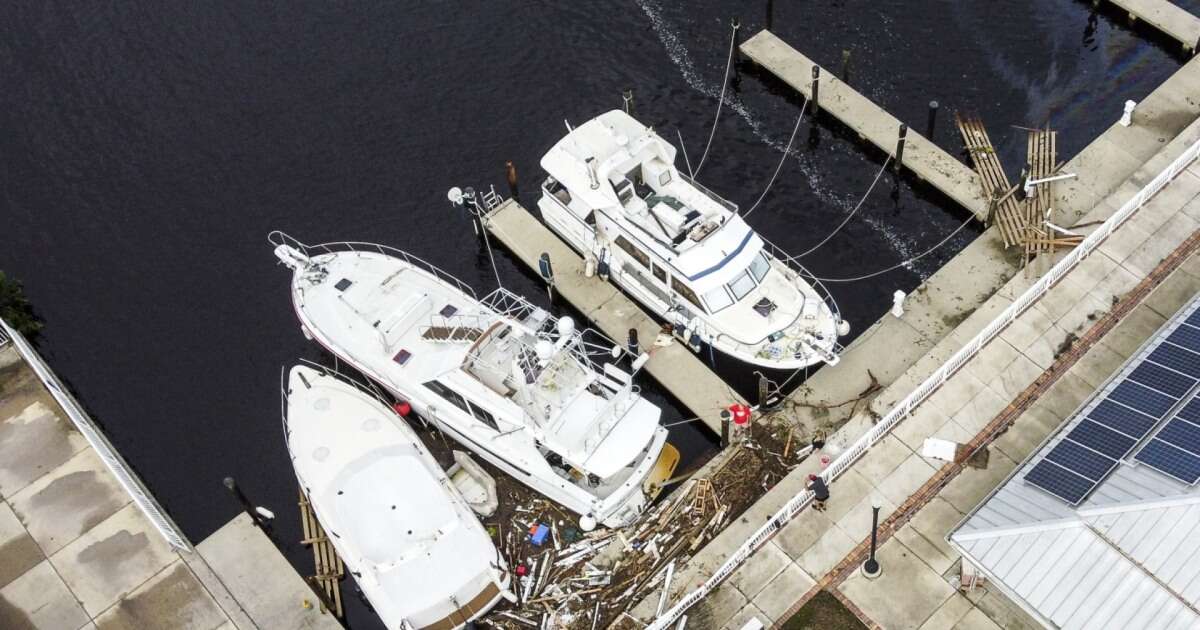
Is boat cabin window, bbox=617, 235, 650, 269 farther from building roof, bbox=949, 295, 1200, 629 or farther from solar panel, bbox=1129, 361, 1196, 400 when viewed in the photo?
solar panel, bbox=1129, 361, 1196, 400

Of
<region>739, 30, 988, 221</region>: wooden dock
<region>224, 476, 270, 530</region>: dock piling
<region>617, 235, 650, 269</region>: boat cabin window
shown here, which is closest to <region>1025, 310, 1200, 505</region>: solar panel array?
<region>739, 30, 988, 221</region>: wooden dock

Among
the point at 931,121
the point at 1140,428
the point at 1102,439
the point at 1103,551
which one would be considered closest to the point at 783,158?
Result: the point at 931,121

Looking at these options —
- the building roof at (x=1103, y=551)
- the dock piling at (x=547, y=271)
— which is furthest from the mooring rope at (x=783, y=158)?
the building roof at (x=1103, y=551)

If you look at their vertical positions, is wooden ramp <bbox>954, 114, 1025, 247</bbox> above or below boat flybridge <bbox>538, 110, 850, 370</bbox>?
above

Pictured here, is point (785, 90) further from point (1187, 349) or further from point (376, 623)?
point (376, 623)

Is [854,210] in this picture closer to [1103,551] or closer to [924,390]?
[924,390]

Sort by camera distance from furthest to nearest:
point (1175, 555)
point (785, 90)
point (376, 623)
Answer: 1. point (785, 90)
2. point (376, 623)
3. point (1175, 555)

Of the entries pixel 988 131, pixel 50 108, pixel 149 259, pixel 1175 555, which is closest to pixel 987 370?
pixel 1175 555
